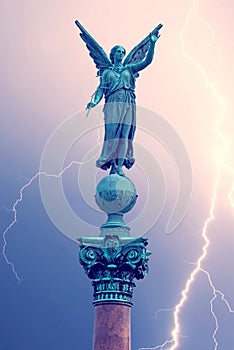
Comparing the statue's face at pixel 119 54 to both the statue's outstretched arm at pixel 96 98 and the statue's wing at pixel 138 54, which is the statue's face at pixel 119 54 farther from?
the statue's outstretched arm at pixel 96 98

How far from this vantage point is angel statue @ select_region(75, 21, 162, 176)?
19970 millimetres

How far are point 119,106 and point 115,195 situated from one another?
274 cm

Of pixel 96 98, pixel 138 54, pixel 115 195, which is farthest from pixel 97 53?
pixel 115 195

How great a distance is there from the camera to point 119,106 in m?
20.1

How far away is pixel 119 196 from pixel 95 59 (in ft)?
14.8

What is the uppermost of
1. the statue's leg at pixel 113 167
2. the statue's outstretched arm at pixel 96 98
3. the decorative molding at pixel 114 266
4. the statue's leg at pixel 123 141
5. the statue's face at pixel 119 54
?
the statue's face at pixel 119 54

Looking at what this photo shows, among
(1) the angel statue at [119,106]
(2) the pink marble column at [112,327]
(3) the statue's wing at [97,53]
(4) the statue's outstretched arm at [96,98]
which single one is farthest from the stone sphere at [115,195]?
(3) the statue's wing at [97,53]

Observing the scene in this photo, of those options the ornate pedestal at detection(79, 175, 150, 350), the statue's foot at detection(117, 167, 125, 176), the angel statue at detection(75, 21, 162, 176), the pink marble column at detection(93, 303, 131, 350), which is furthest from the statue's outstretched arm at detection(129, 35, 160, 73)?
the pink marble column at detection(93, 303, 131, 350)

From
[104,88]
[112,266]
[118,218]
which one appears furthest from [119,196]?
[104,88]

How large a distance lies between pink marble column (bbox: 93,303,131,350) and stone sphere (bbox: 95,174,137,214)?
8.09ft

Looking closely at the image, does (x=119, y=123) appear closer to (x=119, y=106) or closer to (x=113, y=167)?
(x=119, y=106)

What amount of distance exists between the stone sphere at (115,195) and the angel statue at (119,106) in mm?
785

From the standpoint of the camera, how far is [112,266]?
696 inches

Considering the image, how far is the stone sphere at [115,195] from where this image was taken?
18.6 meters
